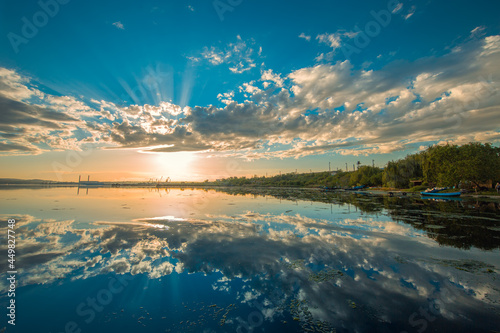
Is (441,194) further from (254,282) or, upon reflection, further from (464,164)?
(254,282)

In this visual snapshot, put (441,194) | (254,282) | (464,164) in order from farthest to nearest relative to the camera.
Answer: (464,164) → (441,194) → (254,282)

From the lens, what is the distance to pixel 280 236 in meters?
13.8

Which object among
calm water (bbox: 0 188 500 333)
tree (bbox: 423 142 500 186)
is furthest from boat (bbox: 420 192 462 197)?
calm water (bbox: 0 188 500 333)

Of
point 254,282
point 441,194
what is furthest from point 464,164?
point 254,282

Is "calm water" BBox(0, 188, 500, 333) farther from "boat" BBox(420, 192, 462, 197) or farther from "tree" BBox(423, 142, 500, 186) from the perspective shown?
"tree" BBox(423, 142, 500, 186)

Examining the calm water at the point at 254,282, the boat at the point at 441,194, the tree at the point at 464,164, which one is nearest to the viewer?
the calm water at the point at 254,282

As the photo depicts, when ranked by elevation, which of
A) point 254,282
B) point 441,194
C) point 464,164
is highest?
point 464,164

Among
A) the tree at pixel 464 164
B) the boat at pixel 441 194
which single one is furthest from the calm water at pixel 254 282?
the tree at pixel 464 164

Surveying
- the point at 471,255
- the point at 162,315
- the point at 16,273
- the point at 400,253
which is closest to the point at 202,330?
the point at 162,315

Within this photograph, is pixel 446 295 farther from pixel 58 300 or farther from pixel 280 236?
pixel 58 300

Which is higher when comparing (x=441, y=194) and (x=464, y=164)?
(x=464, y=164)

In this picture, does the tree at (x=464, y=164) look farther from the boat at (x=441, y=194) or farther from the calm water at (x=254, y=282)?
the calm water at (x=254, y=282)

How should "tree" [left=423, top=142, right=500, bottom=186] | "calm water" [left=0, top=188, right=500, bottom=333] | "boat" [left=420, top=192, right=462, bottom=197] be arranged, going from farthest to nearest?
"tree" [left=423, top=142, right=500, bottom=186]
"boat" [left=420, top=192, right=462, bottom=197]
"calm water" [left=0, top=188, right=500, bottom=333]

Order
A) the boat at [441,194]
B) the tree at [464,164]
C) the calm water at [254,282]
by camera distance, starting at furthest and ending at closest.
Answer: the tree at [464,164]
the boat at [441,194]
the calm water at [254,282]
